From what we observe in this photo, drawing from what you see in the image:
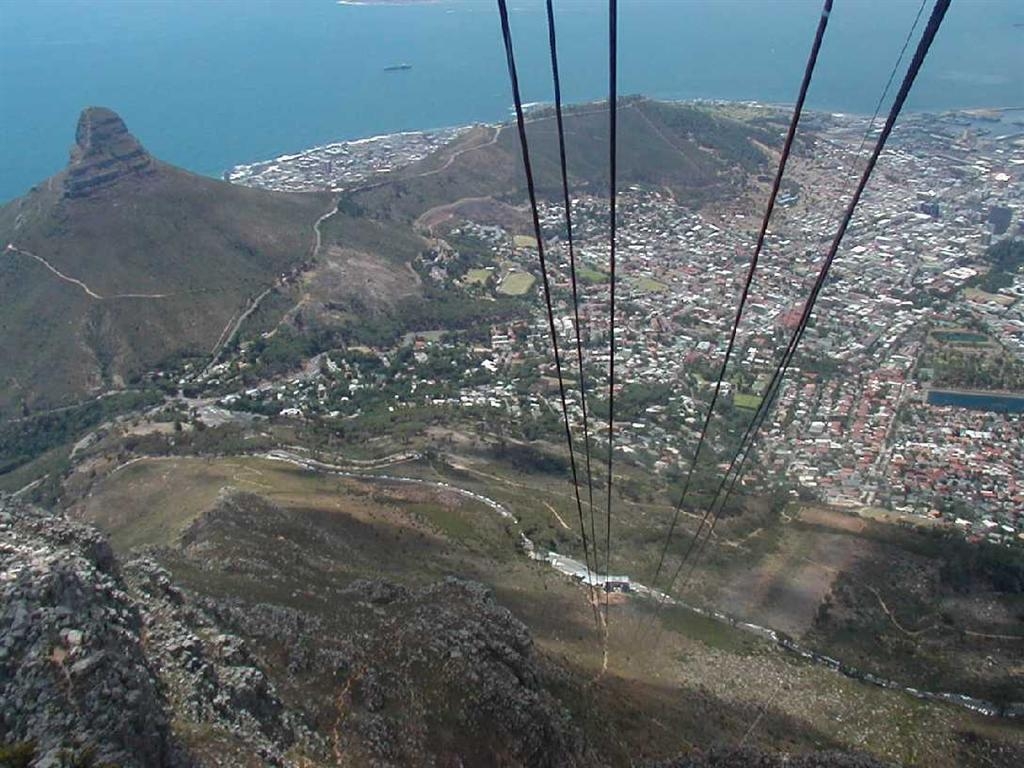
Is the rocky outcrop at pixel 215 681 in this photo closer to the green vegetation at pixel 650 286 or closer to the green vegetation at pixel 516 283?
the green vegetation at pixel 516 283

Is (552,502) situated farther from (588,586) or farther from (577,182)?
(577,182)

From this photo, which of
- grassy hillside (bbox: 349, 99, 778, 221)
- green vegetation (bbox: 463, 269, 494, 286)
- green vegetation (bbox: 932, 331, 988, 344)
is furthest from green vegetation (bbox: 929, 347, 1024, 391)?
grassy hillside (bbox: 349, 99, 778, 221)

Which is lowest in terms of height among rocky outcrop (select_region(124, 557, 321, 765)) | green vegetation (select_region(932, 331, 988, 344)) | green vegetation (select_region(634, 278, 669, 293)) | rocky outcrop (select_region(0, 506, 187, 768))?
green vegetation (select_region(932, 331, 988, 344))

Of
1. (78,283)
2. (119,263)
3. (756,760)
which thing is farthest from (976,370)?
(78,283)

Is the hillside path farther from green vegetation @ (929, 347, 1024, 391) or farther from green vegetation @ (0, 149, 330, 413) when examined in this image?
green vegetation @ (929, 347, 1024, 391)

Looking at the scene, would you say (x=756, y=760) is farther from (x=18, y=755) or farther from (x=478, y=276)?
(x=478, y=276)

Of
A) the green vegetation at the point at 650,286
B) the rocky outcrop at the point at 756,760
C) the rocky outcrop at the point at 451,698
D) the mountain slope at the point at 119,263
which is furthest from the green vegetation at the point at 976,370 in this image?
the mountain slope at the point at 119,263
